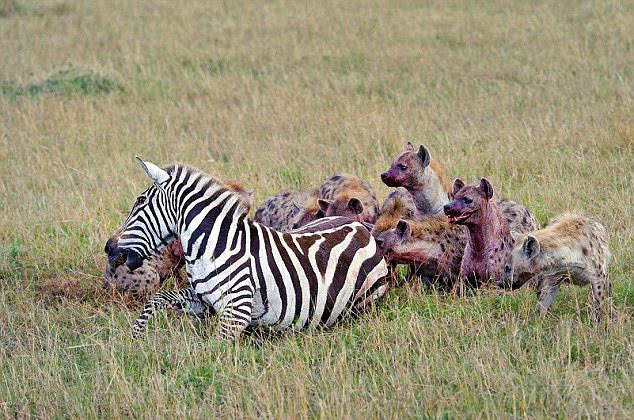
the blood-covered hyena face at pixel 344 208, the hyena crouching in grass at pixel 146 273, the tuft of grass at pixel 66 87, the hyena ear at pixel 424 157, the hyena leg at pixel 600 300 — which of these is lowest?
the hyena leg at pixel 600 300

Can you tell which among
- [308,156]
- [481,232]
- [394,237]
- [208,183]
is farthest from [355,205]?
[308,156]

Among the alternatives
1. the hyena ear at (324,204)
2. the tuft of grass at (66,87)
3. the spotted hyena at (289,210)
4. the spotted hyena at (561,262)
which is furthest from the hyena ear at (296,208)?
the tuft of grass at (66,87)

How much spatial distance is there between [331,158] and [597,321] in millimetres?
4933

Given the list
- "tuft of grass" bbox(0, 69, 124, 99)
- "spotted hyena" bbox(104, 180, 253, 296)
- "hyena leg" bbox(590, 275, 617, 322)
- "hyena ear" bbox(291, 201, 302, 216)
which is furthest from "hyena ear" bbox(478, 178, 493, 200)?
"tuft of grass" bbox(0, 69, 124, 99)

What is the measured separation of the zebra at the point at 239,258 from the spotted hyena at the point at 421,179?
1.19 metres

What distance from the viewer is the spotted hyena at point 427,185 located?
7848 mm

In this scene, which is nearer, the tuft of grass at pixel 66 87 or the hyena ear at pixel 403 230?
the hyena ear at pixel 403 230

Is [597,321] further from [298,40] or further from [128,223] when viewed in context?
[298,40]

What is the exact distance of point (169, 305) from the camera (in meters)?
6.90

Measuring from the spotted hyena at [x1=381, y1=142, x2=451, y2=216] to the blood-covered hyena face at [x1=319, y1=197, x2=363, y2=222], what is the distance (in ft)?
0.97

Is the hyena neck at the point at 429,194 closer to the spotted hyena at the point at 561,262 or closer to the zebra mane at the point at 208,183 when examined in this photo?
the spotted hyena at the point at 561,262

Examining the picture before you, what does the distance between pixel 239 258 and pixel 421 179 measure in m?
2.19

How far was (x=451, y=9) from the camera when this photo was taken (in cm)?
1888

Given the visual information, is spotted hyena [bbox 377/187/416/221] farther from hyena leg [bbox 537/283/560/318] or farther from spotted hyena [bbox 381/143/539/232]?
hyena leg [bbox 537/283/560/318]
